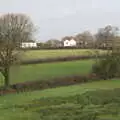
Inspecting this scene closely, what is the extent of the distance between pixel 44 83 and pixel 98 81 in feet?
24.0

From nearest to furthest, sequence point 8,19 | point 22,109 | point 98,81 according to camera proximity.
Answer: point 22,109, point 98,81, point 8,19

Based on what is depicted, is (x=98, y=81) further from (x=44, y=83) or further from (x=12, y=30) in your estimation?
(x=12, y=30)

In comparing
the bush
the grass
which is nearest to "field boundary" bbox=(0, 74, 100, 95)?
the bush

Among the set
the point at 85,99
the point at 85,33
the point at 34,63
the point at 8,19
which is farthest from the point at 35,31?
the point at 85,99

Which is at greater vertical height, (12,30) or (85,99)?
(12,30)

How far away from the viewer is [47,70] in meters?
41.4

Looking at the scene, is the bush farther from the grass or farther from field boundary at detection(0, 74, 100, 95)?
the grass

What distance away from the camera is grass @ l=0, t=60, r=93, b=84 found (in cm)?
3432

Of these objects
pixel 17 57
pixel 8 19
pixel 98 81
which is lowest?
pixel 98 81

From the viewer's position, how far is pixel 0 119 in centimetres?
1469

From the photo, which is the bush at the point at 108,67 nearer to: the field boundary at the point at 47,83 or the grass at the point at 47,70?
the field boundary at the point at 47,83

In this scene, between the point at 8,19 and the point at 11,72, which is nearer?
the point at 11,72

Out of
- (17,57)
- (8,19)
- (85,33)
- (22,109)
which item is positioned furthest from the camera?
(85,33)

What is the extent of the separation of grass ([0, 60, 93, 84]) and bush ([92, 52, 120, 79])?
215 centimetres
